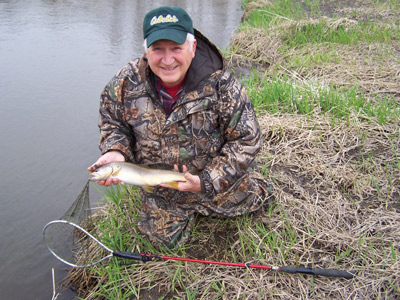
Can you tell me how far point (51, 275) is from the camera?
377 cm

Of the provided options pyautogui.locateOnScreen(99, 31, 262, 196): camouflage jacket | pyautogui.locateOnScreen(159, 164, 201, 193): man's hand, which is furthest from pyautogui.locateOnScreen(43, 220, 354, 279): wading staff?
pyautogui.locateOnScreen(99, 31, 262, 196): camouflage jacket

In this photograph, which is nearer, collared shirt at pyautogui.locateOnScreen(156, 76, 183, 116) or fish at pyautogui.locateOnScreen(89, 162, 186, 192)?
fish at pyautogui.locateOnScreen(89, 162, 186, 192)

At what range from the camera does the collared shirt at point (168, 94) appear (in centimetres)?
330

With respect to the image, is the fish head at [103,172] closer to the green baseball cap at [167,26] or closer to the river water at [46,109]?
the green baseball cap at [167,26]

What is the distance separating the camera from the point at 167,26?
2.91m

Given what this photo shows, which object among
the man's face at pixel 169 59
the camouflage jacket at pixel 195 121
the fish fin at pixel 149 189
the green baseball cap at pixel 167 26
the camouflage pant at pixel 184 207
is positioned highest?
the green baseball cap at pixel 167 26

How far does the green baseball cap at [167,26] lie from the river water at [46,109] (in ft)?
Result: 7.93

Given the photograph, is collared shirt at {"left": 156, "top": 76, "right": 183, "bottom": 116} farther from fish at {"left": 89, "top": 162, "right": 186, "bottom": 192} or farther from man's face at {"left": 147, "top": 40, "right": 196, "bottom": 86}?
fish at {"left": 89, "top": 162, "right": 186, "bottom": 192}

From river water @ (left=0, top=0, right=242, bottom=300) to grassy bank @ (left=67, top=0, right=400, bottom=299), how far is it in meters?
0.70

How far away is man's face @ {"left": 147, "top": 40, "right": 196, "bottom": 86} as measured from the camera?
3033 millimetres

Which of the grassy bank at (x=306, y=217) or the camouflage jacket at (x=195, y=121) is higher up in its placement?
the camouflage jacket at (x=195, y=121)

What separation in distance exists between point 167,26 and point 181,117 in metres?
0.73

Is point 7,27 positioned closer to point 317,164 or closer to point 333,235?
point 317,164

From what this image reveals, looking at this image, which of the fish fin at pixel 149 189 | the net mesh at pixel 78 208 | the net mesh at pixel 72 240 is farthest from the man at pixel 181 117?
the net mesh at pixel 72 240
